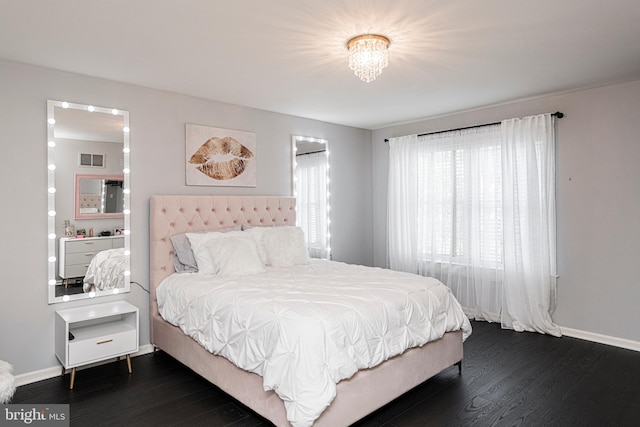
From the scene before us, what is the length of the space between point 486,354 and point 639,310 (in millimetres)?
1510

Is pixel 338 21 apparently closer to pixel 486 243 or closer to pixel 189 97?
pixel 189 97

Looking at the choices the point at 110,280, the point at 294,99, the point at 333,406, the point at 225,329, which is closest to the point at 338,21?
the point at 294,99

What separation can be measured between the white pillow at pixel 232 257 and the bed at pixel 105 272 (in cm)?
79

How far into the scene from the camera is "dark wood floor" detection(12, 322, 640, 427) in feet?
7.97

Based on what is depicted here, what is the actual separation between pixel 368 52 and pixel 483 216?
2.74 metres

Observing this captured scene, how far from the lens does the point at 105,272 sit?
338cm

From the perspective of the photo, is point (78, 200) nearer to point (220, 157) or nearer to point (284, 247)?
point (220, 157)

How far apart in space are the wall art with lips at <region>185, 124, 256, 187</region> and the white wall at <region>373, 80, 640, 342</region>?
317 cm

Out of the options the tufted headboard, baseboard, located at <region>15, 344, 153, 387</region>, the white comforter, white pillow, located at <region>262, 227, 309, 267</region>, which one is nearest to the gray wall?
baseboard, located at <region>15, 344, 153, 387</region>

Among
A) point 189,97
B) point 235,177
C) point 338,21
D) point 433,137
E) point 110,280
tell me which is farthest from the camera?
point 433,137

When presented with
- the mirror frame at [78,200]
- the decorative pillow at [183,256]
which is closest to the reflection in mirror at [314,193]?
the decorative pillow at [183,256]

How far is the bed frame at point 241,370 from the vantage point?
220 centimetres

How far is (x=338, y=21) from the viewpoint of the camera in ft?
7.75

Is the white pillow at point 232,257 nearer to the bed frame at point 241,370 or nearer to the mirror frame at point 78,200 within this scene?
the bed frame at point 241,370
